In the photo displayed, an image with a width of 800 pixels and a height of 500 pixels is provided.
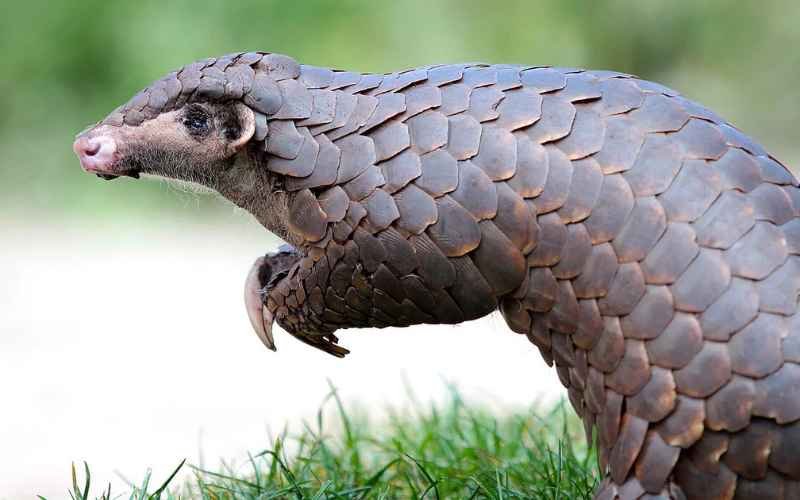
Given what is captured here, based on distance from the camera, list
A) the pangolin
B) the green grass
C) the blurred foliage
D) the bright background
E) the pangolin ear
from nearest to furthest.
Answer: the pangolin
the pangolin ear
the green grass
the bright background
the blurred foliage

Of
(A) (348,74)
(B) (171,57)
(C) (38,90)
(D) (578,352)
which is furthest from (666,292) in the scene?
(C) (38,90)

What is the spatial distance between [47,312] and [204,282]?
4.71 ft

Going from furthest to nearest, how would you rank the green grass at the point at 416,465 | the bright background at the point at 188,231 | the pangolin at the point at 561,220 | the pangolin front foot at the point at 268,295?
the bright background at the point at 188,231, the green grass at the point at 416,465, the pangolin front foot at the point at 268,295, the pangolin at the point at 561,220

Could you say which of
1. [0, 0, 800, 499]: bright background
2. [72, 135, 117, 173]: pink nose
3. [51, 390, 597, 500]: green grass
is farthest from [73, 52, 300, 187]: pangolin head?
[0, 0, 800, 499]: bright background

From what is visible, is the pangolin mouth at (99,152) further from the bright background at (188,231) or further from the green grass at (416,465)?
the bright background at (188,231)

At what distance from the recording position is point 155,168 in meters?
2.71

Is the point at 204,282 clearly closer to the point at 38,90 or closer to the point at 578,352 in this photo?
the point at 38,90

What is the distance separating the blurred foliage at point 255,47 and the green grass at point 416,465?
6.32 meters

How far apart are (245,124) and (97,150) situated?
1.28ft

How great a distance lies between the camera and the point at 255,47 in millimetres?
10289

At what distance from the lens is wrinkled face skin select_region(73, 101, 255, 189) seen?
2611 millimetres

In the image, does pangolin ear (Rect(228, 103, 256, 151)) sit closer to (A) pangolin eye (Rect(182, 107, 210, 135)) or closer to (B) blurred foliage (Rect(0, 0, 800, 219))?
(A) pangolin eye (Rect(182, 107, 210, 135))

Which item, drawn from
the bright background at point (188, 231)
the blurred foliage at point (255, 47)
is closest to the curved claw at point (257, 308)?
the bright background at point (188, 231)

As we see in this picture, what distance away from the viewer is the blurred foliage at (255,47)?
10.5 meters
